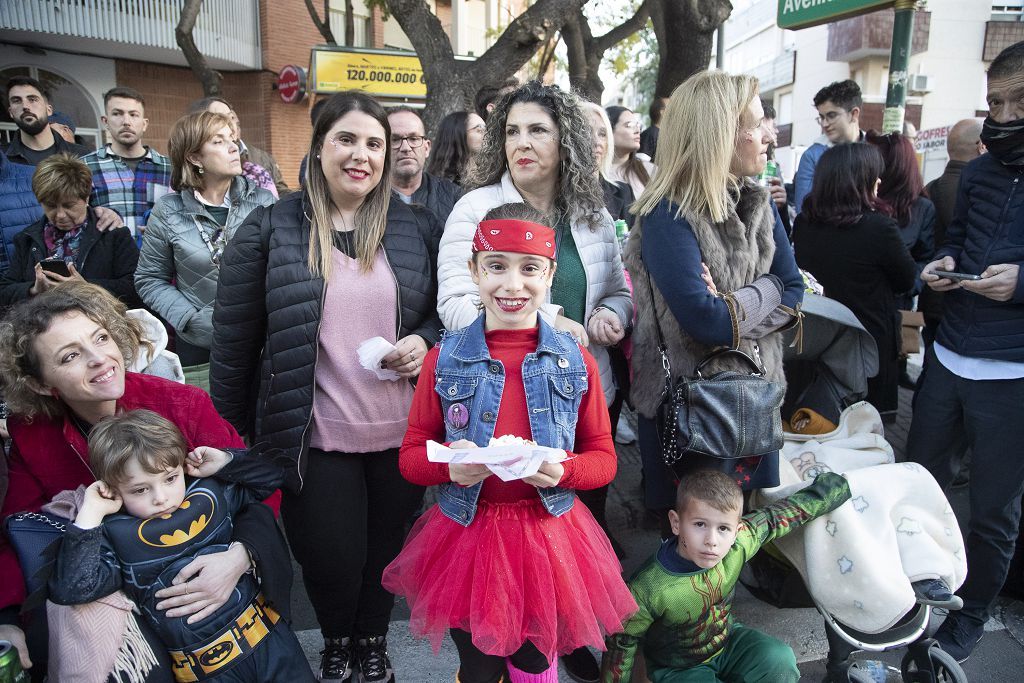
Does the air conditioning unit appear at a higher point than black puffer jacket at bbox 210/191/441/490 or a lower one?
higher

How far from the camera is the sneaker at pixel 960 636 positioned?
2.81 meters

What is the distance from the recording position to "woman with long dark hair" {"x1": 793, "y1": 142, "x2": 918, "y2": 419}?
3920 mm

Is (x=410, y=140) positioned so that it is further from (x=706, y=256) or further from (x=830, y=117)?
(x=830, y=117)

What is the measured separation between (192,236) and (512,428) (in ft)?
7.50

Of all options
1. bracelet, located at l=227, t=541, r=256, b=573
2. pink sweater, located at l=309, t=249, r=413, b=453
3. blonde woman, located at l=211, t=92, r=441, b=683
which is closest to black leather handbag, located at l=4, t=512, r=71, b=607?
bracelet, located at l=227, t=541, r=256, b=573

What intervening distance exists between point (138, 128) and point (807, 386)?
Result: 14.7 feet

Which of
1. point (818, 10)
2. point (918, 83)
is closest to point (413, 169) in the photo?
point (818, 10)

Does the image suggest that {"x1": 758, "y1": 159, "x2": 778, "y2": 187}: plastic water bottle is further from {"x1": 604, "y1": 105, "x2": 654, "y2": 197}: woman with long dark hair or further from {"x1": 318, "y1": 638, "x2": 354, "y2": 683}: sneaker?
{"x1": 318, "y1": 638, "x2": 354, "y2": 683}: sneaker

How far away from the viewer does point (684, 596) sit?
2.39 meters

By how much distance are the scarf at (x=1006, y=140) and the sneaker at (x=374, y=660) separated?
3.03 meters

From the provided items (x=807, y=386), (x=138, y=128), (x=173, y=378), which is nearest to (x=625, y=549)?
(x=807, y=386)

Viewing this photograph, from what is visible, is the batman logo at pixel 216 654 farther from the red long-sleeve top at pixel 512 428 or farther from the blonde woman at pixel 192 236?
the blonde woman at pixel 192 236

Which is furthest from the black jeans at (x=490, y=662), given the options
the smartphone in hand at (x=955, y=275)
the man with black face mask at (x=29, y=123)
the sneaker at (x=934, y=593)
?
the man with black face mask at (x=29, y=123)

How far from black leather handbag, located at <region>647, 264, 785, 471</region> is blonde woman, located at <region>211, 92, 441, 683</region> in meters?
0.93
